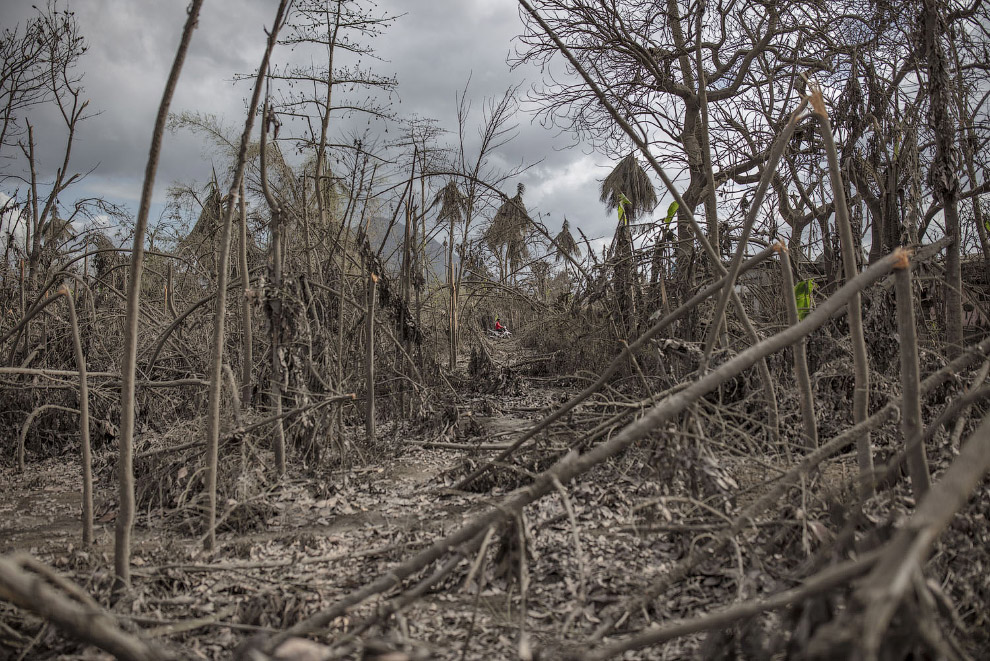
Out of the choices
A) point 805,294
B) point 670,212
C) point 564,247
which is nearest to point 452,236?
point 564,247

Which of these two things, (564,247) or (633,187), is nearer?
(564,247)

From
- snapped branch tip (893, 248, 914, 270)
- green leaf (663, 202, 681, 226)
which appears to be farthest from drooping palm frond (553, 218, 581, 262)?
snapped branch tip (893, 248, 914, 270)

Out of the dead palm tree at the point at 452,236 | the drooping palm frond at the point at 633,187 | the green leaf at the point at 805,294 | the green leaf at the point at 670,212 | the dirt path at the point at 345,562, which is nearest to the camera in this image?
the dirt path at the point at 345,562

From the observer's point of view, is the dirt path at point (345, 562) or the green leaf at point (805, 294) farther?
the green leaf at point (805, 294)

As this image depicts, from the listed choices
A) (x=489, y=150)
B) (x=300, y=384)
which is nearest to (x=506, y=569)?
(x=300, y=384)

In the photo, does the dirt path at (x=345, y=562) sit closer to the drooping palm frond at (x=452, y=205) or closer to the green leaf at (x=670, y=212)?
the green leaf at (x=670, y=212)

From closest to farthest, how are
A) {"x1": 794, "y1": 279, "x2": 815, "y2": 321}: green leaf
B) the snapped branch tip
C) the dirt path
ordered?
1. the snapped branch tip
2. the dirt path
3. {"x1": 794, "y1": 279, "x2": 815, "y2": 321}: green leaf

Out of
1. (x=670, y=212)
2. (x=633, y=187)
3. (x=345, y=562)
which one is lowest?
(x=345, y=562)

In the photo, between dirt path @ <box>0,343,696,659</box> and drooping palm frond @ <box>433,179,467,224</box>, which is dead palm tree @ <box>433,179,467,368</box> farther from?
dirt path @ <box>0,343,696,659</box>

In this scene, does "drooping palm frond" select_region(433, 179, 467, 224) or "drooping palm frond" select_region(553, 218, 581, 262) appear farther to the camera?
"drooping palm frond" select_region(433, 179, 467, 224)

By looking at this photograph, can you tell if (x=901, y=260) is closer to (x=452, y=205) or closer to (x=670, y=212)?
(x=670, y=212)

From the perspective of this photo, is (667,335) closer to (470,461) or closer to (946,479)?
(470,461)

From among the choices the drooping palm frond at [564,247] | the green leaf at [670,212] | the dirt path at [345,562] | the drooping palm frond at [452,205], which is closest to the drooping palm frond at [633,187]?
the drooping palm frond at [564,247]

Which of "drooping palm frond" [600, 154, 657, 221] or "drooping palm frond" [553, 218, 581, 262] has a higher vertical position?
"drooping palm frond" [600, 154, 657, 221]
